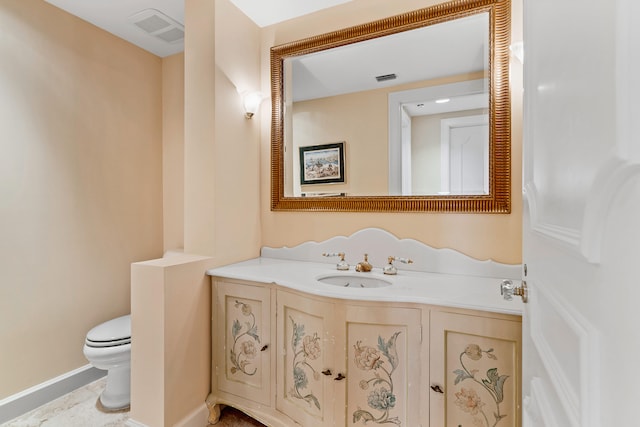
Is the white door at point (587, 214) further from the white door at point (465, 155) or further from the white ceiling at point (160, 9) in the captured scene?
the white ceiling at point (160, 9)

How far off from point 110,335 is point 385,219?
176 centimetres

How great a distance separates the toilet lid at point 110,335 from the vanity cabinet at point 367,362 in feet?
2.38

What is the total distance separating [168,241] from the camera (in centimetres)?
268

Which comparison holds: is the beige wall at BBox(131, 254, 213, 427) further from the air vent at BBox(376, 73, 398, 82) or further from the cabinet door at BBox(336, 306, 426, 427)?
the air vent at BBox(376, 73, 398, 82)

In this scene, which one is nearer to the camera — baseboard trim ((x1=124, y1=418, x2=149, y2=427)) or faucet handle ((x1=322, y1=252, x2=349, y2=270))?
baseboard trim ((x1=124, y1=418, x2=149, y2=427))

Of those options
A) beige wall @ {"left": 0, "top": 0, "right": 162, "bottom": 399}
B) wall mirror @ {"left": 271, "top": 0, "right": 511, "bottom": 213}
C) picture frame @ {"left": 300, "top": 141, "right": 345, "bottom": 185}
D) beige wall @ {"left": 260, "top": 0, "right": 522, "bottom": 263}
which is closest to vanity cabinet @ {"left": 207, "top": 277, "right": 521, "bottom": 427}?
beige wall @ {"left": 260, "top": 0, "right": 522, "bottom": 263}

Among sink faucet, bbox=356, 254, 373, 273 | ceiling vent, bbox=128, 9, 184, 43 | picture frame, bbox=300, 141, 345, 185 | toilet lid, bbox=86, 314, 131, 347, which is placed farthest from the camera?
ceiling vent, bbox=128, 9, 184, 43

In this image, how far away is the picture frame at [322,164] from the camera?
1948 mm

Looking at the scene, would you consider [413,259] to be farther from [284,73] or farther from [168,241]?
[168,241]

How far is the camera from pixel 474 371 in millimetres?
1169

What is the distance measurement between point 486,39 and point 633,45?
1.53m

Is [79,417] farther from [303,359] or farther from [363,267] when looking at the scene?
[363,267]

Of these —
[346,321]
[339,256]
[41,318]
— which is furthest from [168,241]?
[346,321]

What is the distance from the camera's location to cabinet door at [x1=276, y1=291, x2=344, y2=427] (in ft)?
4.51
